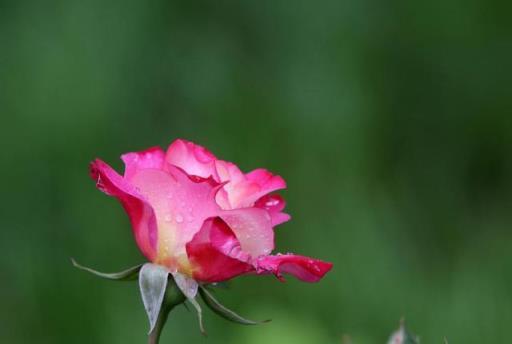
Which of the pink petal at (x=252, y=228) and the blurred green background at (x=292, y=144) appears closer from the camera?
the pink petal at (x=252, y=228)

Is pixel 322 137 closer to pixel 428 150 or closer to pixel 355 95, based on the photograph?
pixel 355 95

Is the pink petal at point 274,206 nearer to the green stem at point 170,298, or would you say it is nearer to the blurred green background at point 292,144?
the green stem at point 170,298

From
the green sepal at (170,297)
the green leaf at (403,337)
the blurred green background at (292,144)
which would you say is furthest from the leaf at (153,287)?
the blurred green background at (292,144)

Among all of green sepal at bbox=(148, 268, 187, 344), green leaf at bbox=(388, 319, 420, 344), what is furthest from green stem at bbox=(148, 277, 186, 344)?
green leaf at bbox=(388, 319, 420, 344)

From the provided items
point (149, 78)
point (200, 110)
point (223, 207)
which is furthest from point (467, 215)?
point (223, 207)

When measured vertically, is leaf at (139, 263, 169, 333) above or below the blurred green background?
above

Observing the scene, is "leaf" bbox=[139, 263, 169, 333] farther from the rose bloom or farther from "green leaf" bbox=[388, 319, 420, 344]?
"green leaf" bbox=[388, 319, 420, 344]

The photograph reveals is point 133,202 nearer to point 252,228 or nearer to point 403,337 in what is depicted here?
point 252,228
